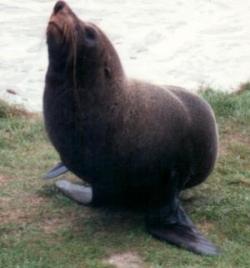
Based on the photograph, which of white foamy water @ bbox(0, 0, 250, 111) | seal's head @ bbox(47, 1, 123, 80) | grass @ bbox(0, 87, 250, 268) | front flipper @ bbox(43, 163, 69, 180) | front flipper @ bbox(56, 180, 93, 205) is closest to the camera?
seal's head @ bbox(47, 1, 123, 80)

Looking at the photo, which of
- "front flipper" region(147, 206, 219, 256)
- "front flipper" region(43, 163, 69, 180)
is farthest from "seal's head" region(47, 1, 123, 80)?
"front flipper" region(43, 163, 69, 180)

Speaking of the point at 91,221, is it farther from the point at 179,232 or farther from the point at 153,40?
the point at 153,40

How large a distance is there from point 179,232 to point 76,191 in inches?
30.4

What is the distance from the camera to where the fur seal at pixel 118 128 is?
4.22 metres

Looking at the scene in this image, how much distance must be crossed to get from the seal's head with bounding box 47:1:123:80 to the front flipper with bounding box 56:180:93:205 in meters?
0.92

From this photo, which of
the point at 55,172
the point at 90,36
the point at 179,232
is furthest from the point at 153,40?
the point at 90,36

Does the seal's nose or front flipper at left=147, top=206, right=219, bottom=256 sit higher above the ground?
the seal's nose

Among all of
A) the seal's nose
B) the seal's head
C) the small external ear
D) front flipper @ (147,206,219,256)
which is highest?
the seal's nose

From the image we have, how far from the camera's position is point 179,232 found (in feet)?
14.9

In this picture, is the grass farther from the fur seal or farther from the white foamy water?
the white foamy water

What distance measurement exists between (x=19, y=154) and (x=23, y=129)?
1.58ft

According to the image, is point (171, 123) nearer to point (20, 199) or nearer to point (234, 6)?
point (20, 199)

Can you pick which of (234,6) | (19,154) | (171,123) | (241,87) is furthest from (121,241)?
(234,6)

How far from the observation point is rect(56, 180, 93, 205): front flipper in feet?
16.2
